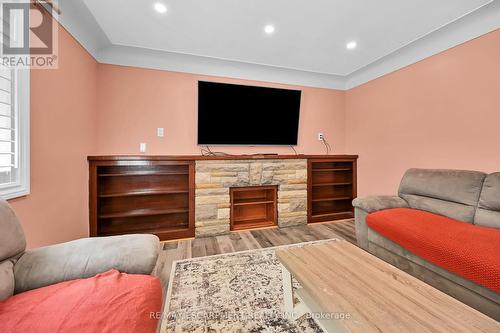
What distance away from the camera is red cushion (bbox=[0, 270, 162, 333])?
27.5 inches

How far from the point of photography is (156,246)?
47.1 inches

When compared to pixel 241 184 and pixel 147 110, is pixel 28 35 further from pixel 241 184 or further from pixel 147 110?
pixel 241 184

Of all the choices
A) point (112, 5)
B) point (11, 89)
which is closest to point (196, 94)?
point (112, 5)

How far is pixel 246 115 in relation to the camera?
3039 mm

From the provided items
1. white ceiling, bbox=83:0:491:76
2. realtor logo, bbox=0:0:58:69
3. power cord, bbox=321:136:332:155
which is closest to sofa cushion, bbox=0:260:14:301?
realtor logo, bbox=0:0:58:69

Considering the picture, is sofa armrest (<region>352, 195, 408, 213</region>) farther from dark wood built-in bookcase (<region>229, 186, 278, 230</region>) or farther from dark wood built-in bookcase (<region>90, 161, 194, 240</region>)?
dark wood built-in bookcase (<region>90, 161, 194, 240</region>)

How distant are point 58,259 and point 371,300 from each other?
152 cm

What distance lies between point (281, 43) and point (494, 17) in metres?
1.99

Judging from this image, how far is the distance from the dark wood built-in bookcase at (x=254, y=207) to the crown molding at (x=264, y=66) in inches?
68.8

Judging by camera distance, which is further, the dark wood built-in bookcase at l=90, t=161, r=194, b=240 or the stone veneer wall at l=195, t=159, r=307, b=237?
the stone veneer wall at l=195, t=159, r=307, b=237

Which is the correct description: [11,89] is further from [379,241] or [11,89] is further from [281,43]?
[379,241]

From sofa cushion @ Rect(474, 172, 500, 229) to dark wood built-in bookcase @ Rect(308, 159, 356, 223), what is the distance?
5.64ft

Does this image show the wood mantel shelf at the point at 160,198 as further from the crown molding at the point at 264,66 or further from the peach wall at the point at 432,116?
the crown molding at the point at 264,66

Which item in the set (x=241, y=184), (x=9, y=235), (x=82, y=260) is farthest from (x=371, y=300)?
(x=241, y=184)
